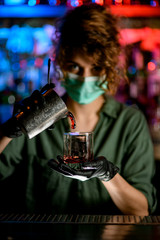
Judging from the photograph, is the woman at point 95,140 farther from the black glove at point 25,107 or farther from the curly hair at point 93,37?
the black glove at point 25,107

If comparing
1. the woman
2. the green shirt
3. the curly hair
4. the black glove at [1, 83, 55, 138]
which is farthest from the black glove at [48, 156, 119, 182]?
the curly hair

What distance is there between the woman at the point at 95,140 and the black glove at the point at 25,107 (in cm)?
40

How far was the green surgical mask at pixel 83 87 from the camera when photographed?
1.69 meters

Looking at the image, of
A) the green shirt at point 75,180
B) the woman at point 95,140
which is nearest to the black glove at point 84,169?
the woman at point 95,140

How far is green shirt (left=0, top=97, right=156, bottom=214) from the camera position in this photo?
1721 mm

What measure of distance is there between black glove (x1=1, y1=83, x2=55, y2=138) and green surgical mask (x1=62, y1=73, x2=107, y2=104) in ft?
1.55

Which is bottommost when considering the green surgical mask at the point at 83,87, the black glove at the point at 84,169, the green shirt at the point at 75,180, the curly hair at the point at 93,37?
the green shirt at the point at 75,180

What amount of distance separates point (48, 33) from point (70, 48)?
8.98 ft

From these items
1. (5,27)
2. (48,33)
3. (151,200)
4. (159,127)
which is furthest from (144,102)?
(151,200)

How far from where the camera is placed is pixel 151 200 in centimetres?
167

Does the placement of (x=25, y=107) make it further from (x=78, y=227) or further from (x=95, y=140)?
(x=95, y=140)

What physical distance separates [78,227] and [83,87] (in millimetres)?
792

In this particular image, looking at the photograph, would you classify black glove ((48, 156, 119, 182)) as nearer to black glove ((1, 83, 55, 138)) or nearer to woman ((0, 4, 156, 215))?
black glove ((1, 83, 55, 138))

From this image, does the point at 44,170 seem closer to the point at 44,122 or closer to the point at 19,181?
the point at 19,181
